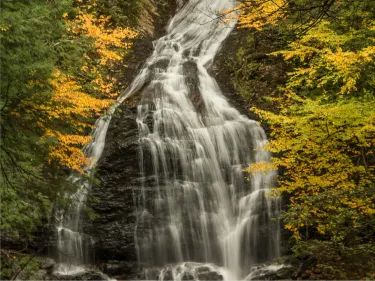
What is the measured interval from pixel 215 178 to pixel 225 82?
440cm

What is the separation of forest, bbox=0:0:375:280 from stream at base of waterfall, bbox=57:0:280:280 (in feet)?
0.67

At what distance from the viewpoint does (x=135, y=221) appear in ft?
35.7

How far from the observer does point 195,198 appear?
36.9 ft

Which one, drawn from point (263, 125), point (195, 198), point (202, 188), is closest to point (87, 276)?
point (195, 198)

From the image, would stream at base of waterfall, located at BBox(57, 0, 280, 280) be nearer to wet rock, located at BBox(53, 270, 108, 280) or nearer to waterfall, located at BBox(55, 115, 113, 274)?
waterfall, located at BBox(55, 115, 113, 274)

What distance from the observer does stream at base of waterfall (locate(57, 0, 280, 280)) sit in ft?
34.6

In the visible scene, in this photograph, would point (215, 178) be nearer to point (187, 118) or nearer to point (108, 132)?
point (187, 118)

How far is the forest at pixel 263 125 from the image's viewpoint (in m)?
6.43

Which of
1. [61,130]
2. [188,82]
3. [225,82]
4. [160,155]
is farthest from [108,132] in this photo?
[225,82]

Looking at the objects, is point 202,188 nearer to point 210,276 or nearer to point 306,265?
point 210,276

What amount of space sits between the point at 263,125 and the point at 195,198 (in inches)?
126

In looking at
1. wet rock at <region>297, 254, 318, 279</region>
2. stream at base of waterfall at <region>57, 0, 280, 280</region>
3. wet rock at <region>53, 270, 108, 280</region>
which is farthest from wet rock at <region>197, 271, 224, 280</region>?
wet rock at <region>53, 270, 108, 280</region>

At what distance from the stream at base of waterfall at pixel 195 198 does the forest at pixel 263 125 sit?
205 millimetres

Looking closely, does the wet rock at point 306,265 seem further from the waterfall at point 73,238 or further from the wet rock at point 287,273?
the waterfall at point 73,238
